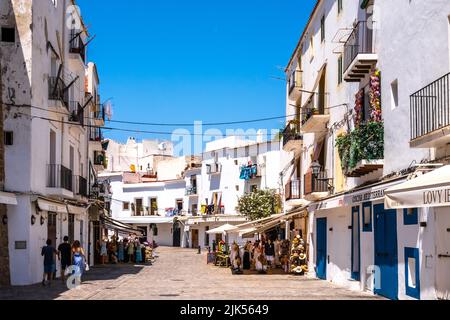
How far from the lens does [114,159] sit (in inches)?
3310

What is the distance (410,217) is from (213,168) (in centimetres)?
5105

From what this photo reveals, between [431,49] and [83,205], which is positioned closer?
[431,49]

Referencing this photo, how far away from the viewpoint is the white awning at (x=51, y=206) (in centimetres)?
2359

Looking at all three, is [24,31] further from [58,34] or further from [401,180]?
[401,180]

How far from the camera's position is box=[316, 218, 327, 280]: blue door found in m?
27.0

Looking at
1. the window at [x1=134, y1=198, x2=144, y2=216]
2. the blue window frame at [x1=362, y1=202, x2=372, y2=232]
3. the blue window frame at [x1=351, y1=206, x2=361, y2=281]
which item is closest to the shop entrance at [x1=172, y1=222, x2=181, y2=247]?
the window at [x1=134, y1=198, x2=144, y2=216]

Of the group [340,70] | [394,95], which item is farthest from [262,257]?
[394,95]

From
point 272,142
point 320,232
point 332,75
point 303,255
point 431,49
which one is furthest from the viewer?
point 272,142

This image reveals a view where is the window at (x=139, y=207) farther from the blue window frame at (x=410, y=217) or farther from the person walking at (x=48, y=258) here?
the blue window frame at (x=410, y=217)

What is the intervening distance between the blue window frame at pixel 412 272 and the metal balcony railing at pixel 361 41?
626 cm

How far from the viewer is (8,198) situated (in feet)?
69.6

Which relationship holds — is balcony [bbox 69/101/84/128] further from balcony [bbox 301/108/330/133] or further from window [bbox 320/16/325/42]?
window [bbox 320/16/325/42]

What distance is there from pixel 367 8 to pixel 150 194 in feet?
186

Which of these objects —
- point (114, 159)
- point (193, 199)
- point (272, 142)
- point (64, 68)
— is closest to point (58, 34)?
point (64, 68)
